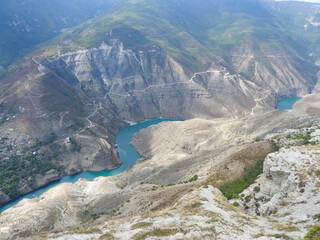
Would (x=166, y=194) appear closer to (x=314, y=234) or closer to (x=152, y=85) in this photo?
(x=314, y=234)

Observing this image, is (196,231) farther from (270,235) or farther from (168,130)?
(168,130)

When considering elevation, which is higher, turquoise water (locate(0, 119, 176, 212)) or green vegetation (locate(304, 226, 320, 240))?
green vegetation (locate(304, 226, 320, 240))

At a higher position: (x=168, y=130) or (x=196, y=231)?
(x=196, y=231)

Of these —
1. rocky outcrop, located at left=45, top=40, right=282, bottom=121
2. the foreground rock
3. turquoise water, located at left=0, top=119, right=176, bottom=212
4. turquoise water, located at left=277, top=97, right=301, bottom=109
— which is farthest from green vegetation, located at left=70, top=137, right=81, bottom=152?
turquoise water, located at left=277, top=97, right=301, bottom=109

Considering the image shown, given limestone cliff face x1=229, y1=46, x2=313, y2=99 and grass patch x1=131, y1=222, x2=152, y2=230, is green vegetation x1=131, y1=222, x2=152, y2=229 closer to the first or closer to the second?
grass patch x1=131, y1=222, x2=152, y2=230

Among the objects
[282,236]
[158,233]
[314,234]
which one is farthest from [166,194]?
[314,234]

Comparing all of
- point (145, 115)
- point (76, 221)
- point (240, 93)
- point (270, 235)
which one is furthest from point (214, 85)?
point (270, 235)
